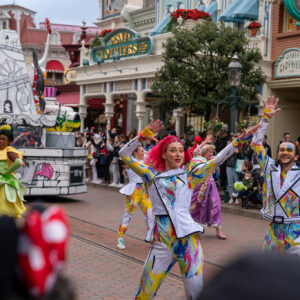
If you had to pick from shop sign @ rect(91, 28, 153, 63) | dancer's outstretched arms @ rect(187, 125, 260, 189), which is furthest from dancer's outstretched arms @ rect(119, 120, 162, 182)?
shop sign @ rect(91, 28, 153, 63)

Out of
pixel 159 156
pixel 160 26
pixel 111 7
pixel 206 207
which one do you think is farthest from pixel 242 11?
pixel 159 156

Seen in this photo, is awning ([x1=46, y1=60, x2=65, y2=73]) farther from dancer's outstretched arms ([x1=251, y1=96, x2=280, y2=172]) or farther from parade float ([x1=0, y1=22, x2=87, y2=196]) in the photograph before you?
dancer's outstretched arms ([x1=251, y1=96, x2=280, y2=172])

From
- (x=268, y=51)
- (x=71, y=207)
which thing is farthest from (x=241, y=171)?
(x=268, y=51)

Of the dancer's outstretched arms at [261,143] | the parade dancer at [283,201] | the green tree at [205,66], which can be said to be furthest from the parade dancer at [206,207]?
the green tree at [205,66]

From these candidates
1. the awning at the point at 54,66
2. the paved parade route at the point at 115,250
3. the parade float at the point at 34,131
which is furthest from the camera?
the awning at the point at 54,66

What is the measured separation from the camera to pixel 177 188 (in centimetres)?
501

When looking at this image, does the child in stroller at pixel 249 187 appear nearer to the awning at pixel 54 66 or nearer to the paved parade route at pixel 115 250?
the paved parade route at pixel 115 250

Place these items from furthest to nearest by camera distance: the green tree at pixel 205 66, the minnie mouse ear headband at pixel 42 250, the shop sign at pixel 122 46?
the shop sign at pixel 122 46 → the green tree at pixel 205 66 → the minnie mouse ear headband at pixel 42 250

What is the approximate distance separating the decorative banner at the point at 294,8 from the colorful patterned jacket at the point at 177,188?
48.1 feet

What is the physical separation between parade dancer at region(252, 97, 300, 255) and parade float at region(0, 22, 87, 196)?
9.52m

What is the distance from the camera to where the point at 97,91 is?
27203 mm

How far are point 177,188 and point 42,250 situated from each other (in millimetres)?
3594

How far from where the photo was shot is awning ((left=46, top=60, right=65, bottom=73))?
183 feet

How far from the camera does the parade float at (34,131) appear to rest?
14.5 m
